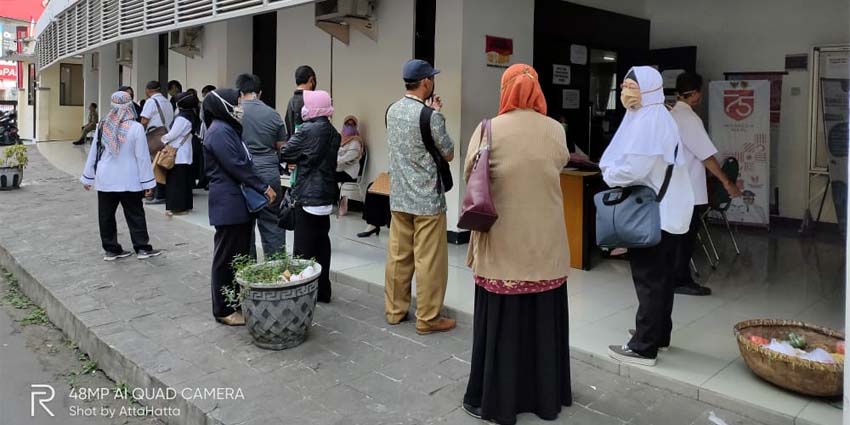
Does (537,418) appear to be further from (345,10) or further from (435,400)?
(345,10)

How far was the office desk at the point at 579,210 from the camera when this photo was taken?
5.82 metres

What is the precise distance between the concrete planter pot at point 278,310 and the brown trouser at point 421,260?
61 centimetres

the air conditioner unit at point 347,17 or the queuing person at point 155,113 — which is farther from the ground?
the air conditioner unit at point 347,17

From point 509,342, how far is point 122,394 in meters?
2.35

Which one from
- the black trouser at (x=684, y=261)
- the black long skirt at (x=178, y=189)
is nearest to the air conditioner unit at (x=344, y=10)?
the black long skirt at (x=178, y=189)

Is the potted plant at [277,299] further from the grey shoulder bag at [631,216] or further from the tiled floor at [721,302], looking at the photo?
the grey shoulder bag at [631,216]

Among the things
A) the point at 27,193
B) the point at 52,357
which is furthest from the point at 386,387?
the point at 27,193

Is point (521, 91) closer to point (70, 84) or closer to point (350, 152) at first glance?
point (350, 152)

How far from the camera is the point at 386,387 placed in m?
3.55

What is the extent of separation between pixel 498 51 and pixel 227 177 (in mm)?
3514

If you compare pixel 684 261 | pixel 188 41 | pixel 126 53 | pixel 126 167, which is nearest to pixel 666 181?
pixel 684 261

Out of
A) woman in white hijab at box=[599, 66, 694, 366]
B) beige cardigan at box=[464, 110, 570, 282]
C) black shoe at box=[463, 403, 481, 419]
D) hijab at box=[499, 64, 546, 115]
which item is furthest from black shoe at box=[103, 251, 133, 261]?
woman in white hijab at box=[599, 66, 694, 366]

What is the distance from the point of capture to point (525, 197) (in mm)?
3078

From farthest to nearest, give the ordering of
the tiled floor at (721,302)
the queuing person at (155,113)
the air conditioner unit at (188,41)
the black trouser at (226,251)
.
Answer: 1. the air conditioner unit at (188,41)
2. the queuing person at (155,113)
3. the black trouser at (226,251)
4. the tiled floor at (721,302)
